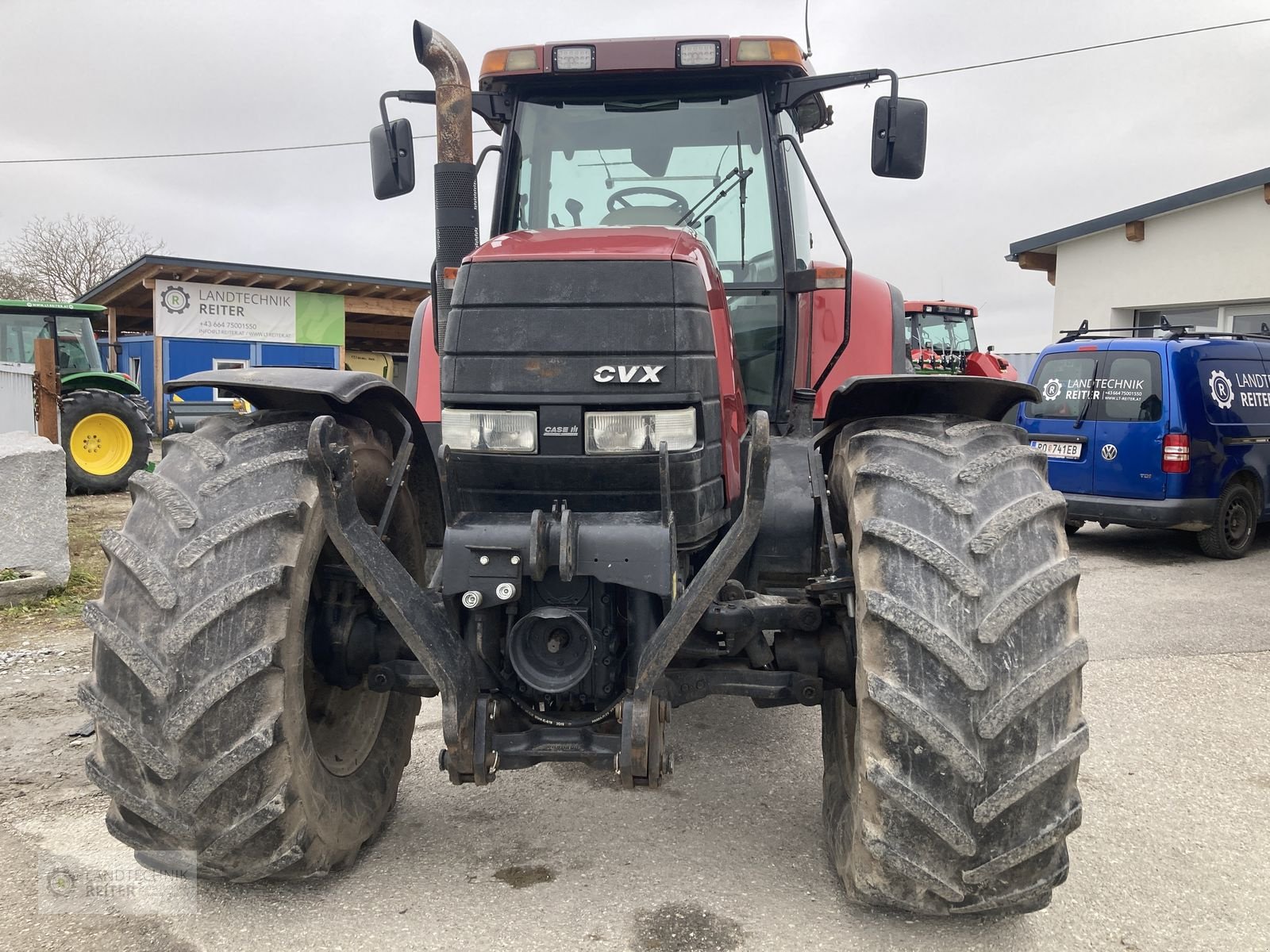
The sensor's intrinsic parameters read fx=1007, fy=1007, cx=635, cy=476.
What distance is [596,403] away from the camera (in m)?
2.75

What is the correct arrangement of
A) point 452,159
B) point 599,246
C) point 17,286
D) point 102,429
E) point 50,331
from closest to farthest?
point 599,246
point 452,159
point 102,429
point 50,331
point 17,286

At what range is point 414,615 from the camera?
2.62m

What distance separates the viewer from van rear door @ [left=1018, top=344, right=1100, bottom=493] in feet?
29.9

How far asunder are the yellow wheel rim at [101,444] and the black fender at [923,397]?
1191 centimetres

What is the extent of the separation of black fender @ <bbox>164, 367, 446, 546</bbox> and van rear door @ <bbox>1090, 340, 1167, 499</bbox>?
7.21 m

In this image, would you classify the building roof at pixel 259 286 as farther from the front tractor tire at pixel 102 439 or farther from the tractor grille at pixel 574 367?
the tractor grille at pixel 574 367

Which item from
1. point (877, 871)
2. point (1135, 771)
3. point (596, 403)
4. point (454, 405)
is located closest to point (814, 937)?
point (877, 871)

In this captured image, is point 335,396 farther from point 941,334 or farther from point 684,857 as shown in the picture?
point 941,334

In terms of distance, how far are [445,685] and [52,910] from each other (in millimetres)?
1349

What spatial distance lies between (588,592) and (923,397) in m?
1.17

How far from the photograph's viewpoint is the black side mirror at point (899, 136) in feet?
12.6

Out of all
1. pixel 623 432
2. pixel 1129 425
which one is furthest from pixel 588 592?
pixel 1129 425

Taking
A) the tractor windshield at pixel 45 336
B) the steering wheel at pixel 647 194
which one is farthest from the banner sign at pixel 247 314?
the steering wheel at pixel 647 194

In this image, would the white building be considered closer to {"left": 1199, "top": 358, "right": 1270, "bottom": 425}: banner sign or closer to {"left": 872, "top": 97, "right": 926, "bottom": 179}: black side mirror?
{"left": 1199, "top": 358, "right": 1270, "bottom": 425}: banner sign
